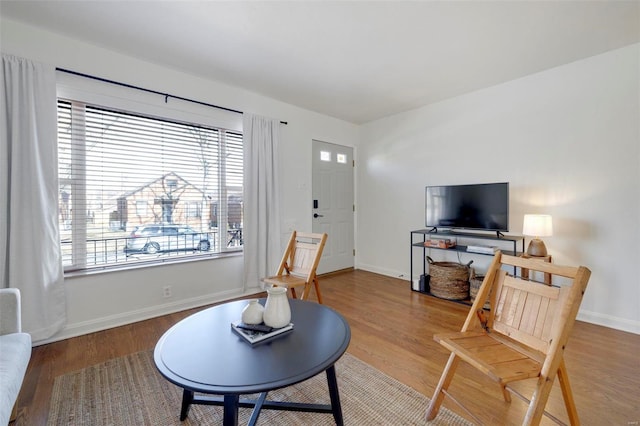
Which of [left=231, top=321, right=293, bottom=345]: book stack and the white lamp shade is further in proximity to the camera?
the white lamp shade

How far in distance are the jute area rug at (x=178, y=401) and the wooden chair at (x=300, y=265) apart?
0.80 metres

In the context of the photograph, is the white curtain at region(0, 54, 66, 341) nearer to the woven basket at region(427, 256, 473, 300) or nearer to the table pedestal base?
the table pedestal base

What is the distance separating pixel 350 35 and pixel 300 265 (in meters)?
2.09

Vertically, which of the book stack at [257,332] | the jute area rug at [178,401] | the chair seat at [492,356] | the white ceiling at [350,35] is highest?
the white ceiling at [350,35]

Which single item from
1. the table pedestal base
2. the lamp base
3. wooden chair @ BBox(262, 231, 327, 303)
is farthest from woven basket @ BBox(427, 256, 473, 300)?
the table pedestal base

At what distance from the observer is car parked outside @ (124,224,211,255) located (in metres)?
2.78

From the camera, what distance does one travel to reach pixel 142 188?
2768 mm

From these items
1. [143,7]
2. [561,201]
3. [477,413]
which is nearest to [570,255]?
[561,201]

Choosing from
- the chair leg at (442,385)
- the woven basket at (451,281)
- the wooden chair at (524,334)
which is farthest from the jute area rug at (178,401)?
the woven basket at (451,281)

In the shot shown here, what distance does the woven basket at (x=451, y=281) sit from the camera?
3180 millimetres

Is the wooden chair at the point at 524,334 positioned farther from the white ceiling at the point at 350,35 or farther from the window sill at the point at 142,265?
the window sill at the point at 142,265

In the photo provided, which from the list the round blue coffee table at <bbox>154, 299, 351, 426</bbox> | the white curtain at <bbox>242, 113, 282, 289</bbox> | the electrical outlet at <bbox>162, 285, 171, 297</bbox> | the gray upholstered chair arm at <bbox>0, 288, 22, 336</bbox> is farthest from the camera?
the white curtain at <bbox>242, 113, 282, 289</bbox>

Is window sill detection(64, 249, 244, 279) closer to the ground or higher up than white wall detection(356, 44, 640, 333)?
closer to the ground

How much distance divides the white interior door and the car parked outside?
168 cm
